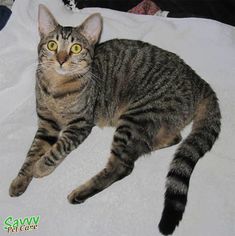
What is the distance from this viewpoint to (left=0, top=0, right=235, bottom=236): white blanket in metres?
1.52

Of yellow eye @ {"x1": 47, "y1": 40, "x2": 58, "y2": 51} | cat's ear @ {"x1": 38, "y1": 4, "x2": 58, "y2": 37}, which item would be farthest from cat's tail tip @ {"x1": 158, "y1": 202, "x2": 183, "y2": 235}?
cat's ear @ {"x1": 38, "y1": 4, "x2": 58, "y2": 37}

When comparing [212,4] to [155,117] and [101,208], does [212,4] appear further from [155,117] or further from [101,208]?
[101,208]

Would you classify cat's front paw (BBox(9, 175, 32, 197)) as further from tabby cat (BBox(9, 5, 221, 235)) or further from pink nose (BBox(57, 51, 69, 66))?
pink nose (BBox(57, 51, 69, 66))

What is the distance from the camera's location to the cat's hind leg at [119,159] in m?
1.61

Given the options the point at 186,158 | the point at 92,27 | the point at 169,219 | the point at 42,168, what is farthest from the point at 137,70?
the point at 169,219

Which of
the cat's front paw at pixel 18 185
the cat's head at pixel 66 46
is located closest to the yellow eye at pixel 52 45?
the cat's head at pixel 66 46

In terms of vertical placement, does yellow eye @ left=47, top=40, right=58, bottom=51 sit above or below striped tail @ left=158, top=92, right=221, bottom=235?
above

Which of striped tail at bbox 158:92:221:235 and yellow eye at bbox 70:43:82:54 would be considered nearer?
striped tail at bbox 158:92:221:235

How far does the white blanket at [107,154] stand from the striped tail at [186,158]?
0.26 feet

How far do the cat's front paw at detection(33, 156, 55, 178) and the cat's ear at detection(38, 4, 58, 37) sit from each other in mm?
558

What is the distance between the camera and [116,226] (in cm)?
150

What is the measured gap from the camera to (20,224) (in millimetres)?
1500

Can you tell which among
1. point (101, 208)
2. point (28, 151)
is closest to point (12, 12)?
point (28, 151)

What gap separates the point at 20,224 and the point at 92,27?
877mm
